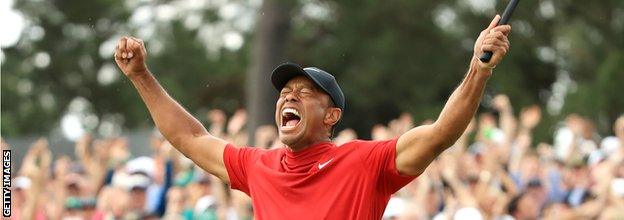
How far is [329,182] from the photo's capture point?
6.62 m

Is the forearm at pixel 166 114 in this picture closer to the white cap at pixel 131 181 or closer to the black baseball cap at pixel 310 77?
the black baseball cap at pixel 310 77

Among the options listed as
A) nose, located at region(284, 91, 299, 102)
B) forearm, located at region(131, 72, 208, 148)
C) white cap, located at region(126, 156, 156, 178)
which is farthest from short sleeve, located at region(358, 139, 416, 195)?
white cap, located at region(126, 156, 156, 178)

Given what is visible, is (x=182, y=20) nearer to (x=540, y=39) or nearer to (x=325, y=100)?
(x=540, y=39)

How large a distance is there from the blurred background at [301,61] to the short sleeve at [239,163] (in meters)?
11.6

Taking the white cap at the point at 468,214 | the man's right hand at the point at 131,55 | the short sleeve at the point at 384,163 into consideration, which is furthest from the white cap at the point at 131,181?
the short sleeve at the point at 384,163

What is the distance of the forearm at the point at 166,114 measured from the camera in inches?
287

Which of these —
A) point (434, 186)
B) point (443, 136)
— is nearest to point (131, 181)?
point (434, 186)

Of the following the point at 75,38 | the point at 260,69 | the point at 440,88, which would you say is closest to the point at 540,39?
the point at 440,88

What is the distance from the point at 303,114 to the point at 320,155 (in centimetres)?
20

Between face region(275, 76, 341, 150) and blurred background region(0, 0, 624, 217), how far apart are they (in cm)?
1172

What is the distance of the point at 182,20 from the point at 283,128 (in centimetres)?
2687

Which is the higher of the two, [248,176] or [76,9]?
[76,9]

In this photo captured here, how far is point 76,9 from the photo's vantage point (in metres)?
34.1

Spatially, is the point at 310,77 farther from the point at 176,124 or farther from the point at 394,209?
the point at 394,209
